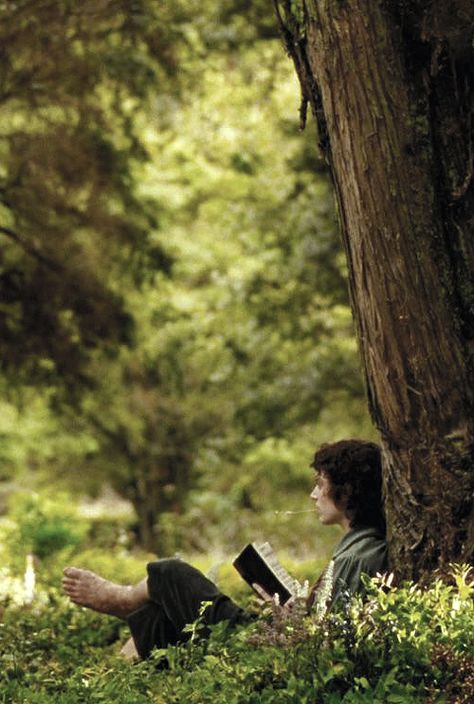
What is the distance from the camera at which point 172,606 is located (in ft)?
17.6

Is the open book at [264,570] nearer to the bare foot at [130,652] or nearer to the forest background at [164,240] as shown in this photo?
the bare foot at [130,652]

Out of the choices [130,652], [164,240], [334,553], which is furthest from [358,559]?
[164,240]

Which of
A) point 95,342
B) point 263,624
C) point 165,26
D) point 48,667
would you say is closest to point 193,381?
point 95,342

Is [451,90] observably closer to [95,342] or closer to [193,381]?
[95,342]

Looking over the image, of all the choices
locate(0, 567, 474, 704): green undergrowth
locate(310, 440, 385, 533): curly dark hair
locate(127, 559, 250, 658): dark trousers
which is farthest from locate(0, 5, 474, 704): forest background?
locate(310, 440, 385, 533): curly dark hair

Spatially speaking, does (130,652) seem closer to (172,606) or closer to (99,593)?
(99,593)

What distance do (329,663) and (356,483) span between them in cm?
171

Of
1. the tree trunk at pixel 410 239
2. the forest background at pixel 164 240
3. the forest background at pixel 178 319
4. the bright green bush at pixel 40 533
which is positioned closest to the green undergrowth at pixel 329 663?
the forest background at pixel 178 319

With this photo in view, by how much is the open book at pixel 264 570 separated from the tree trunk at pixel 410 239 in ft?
1.89

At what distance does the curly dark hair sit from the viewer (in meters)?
5.27

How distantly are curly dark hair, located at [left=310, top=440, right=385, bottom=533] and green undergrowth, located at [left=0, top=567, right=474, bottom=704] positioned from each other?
0.90 meters

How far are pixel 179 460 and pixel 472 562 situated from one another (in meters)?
14.5

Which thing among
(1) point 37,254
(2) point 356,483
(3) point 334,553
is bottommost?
(3) point 334,553

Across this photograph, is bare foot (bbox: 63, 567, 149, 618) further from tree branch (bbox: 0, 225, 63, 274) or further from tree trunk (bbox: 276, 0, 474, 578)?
tree branch (bbox: 0, 225, 63, 274)
